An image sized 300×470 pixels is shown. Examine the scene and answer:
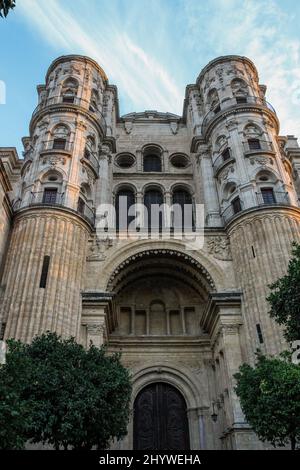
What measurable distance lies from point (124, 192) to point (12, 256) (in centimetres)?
951

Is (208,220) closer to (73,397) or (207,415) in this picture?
(207,415)

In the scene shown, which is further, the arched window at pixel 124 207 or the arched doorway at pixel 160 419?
the arched window at pixel 124 207

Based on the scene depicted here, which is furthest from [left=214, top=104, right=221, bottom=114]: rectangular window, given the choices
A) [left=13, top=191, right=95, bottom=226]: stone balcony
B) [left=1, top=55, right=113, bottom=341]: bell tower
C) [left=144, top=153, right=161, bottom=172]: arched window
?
[left=13, top=191, right=95, bottom=226]: stone balcony

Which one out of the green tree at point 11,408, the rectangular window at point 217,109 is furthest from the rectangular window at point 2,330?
the rectangular window at point 217,109

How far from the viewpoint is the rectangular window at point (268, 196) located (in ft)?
64.5

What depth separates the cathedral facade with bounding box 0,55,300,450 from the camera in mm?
16344

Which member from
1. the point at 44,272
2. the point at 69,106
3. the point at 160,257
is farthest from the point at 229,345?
the point at 69,106

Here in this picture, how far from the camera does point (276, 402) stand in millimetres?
10281

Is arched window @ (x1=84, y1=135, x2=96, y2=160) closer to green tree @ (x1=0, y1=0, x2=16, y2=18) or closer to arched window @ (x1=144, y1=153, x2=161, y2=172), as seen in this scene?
arched window @ (x1=144, y1=153, x2=161, y2=172)

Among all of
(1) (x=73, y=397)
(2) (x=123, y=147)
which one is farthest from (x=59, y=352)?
(2) (x=123, y=147)

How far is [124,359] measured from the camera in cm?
1927

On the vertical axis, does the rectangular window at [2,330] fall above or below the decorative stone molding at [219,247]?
below

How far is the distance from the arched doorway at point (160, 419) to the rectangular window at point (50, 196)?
33.0 ft

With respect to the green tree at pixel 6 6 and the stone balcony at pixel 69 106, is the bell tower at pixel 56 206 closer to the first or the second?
the stone balcony at pixel 69 106
